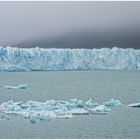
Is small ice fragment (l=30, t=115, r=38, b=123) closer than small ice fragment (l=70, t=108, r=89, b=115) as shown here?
Yes

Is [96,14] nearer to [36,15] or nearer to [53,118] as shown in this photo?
[36,15]

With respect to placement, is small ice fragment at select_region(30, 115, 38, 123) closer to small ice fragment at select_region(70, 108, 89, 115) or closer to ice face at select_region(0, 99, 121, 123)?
ice face at select_region(0, 99, 121, 123)

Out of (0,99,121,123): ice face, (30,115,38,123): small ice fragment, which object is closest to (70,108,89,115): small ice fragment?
(0,99,121,123): ice face

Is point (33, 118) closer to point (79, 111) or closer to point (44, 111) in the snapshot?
point (44, 111)

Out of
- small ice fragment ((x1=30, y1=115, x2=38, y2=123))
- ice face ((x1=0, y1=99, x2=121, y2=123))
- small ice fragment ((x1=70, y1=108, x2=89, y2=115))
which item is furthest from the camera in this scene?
small ice fragment ((x1=70, y1=108, x2=89, y2=115))

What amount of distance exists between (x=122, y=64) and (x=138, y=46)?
5589mm

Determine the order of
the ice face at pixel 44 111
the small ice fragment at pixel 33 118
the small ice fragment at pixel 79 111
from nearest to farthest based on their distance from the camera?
the small ice fragment at pixel 33 118 → the ice face at pixel 44 111 → the small ice fragment at pixel 79 111

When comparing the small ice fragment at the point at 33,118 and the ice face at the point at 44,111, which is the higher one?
the ice face at the point at 44,111

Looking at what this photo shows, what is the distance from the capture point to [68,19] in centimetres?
639

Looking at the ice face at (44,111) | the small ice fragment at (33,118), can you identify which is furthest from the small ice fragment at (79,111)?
the small ice fragment at (33,118)

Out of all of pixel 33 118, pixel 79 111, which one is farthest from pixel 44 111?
pixel 79 111

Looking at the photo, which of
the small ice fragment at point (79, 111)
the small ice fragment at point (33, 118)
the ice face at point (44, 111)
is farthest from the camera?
the small ice fragment at point (79, 111)

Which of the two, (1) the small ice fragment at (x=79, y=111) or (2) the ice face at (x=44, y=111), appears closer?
(2) the ice face at (x=44, y=111)

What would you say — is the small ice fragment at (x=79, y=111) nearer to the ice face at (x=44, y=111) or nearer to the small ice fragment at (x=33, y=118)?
the ice face at (x=44, y=111)
